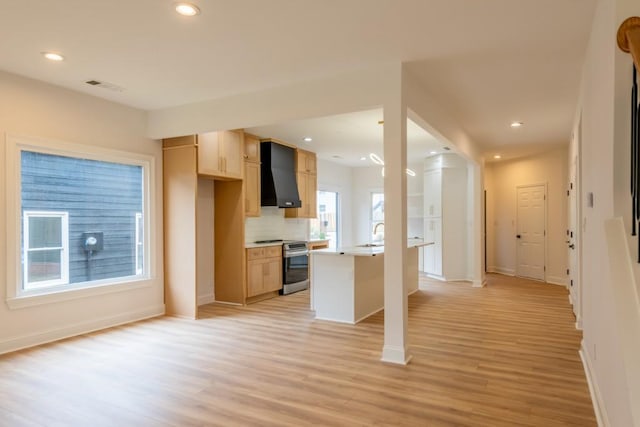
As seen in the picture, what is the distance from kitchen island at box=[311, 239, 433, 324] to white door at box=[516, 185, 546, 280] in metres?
4.84

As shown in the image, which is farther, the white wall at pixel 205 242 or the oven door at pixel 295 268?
the oven door at pixel 295 268

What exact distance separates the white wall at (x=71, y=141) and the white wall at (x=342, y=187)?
4.64 m

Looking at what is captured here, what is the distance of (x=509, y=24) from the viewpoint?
2857 millimetres

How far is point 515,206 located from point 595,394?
6.87m

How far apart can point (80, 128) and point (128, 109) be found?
2.27ft

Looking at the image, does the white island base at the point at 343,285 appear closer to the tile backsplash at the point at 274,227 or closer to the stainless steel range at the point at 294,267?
the stainless steel range at the point at 294,267

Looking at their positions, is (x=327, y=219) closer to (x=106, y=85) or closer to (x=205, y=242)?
(x=205, y=242)

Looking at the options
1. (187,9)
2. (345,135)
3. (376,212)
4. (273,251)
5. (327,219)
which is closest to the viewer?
(187,9)

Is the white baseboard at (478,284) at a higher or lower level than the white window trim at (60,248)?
lower

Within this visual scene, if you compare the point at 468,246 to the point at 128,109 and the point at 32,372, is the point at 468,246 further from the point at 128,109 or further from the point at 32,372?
the point at 32,372

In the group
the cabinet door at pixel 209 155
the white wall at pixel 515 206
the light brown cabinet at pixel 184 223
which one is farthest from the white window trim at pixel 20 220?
the white wall at pixel 515 206

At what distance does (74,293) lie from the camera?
14.4 ft

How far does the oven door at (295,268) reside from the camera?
6.71 metres

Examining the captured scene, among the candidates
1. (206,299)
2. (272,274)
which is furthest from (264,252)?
(206,299)
